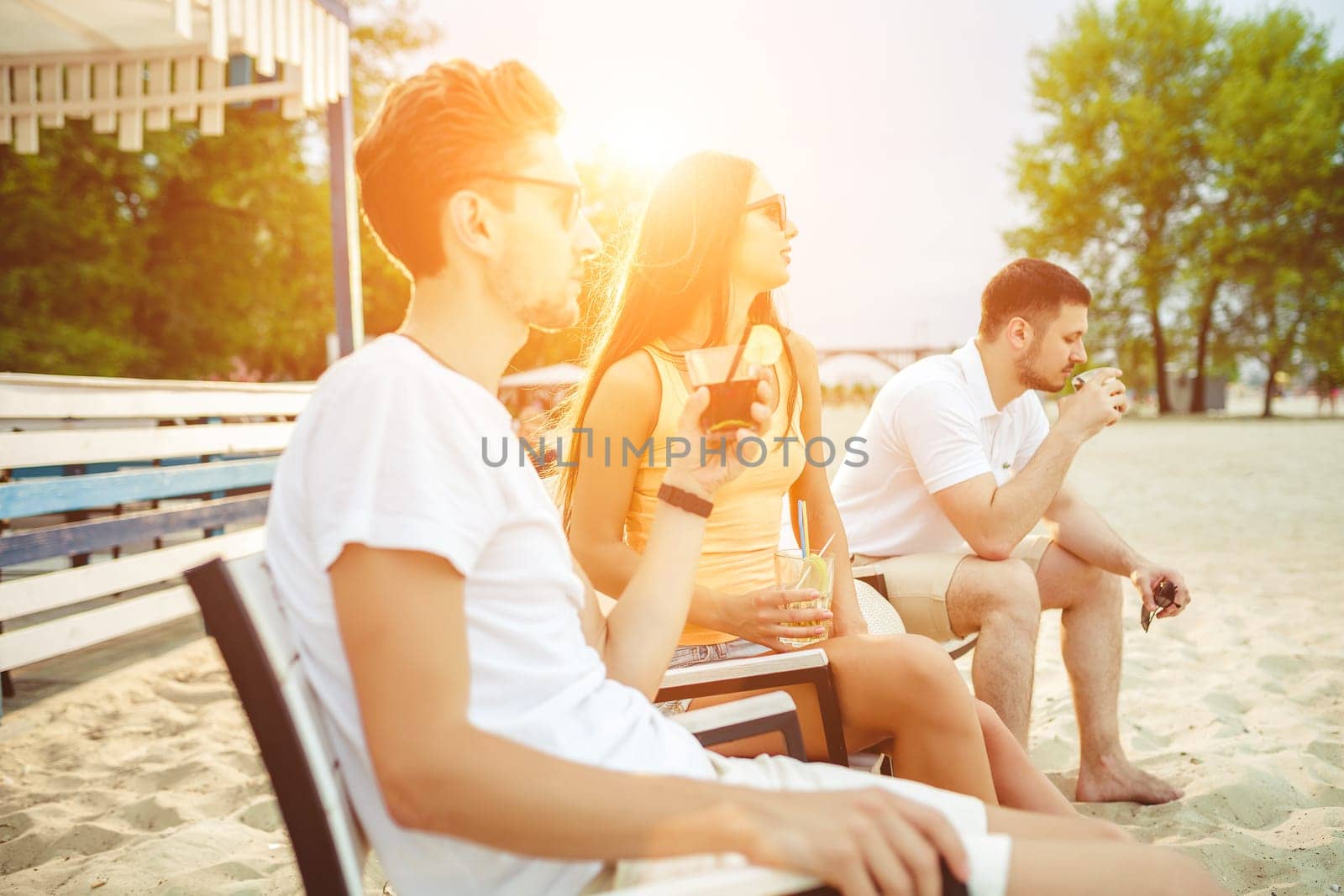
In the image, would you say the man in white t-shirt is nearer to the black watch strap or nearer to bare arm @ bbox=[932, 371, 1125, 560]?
the black watch strap

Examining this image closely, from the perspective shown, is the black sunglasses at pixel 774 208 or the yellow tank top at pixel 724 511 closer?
the yellow tank top at pixel 724 511

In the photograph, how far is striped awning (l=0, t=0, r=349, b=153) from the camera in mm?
6359

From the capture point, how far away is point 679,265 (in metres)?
Result: 2.32

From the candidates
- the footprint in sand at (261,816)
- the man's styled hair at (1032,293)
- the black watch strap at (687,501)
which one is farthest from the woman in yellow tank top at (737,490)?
the footprint in sand at (261,816)

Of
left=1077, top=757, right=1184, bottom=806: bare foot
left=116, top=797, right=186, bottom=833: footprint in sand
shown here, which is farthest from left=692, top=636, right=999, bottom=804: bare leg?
left=116, top=797, right=186, bottom=833: footprint in sand

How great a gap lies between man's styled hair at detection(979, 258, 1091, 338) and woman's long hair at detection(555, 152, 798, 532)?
1202mm

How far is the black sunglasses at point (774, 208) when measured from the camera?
90.4 inches

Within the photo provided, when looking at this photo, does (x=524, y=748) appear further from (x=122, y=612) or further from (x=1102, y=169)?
(x=1102, y=169)

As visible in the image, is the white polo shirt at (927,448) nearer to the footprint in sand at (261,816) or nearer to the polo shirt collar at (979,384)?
the polo shirt collar at (979,384)

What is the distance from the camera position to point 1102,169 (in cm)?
3503

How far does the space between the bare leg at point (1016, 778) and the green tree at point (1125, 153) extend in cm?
→ 3805

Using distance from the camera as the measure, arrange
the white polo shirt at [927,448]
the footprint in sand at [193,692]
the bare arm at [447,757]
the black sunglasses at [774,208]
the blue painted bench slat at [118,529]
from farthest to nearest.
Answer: the footprint in sand at [193,692] < the blue painted bench slat at [118,529] < the white polo shirt at [927,448] < the black sunglasses at [774,208] < the bare arm at [447,757]

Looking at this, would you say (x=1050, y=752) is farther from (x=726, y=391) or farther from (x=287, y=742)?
(x=287, y=742)

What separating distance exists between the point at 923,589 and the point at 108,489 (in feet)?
12.5
